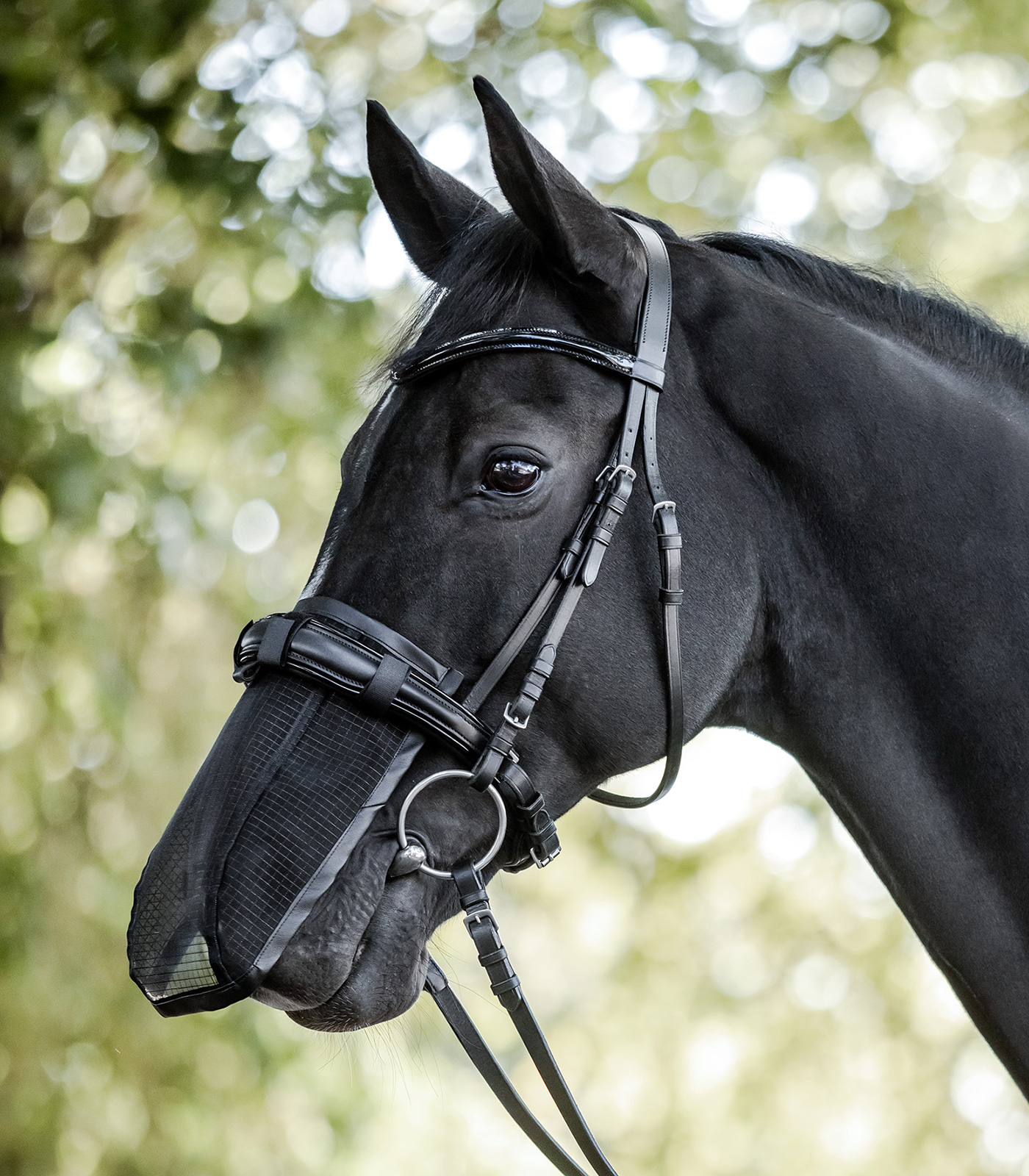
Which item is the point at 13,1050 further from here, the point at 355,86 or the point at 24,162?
the point at 355,86

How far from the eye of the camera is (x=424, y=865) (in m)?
1.45

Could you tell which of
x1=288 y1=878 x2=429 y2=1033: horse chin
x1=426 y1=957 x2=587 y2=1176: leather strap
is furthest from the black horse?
x1=426 y1=957 x2=587 y2=1176: leather strap

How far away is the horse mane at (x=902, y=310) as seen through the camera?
1743 mm

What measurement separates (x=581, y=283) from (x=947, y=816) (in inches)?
38.5

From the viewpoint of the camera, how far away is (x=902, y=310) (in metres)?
1.77

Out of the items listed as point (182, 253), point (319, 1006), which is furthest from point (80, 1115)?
point (182, 253)

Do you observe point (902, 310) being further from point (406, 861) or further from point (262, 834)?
point (262, 834)

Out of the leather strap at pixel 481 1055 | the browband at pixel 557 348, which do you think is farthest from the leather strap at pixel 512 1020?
the browband at pixel 557 348

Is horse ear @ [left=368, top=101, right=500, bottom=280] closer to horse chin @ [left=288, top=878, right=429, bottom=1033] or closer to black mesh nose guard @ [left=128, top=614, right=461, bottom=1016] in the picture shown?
black mesh nose guard @ [left=128, top=614, right=461, bottom=1016]

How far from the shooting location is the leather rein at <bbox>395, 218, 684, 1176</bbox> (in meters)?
1.46

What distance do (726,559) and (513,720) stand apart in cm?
42

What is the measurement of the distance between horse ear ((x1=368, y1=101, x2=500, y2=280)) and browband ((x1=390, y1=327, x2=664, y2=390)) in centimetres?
30

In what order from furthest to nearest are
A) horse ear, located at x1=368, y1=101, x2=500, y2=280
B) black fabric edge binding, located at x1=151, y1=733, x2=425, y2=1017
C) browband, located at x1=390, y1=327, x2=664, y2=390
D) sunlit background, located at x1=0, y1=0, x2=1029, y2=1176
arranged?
sunlit background, located at x1=0, y1=0, x2=1029, y2=1176
horse ear, located at x1=368, y1=101, x2=500, y2=280
browband, located at x1=390, y1=327, x2=664, y2=390
black fabric edge binding, located at x1=151, y1=733, x2=425, y2=1017

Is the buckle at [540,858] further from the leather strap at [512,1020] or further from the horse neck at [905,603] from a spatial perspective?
the horse neck at [905,603]
